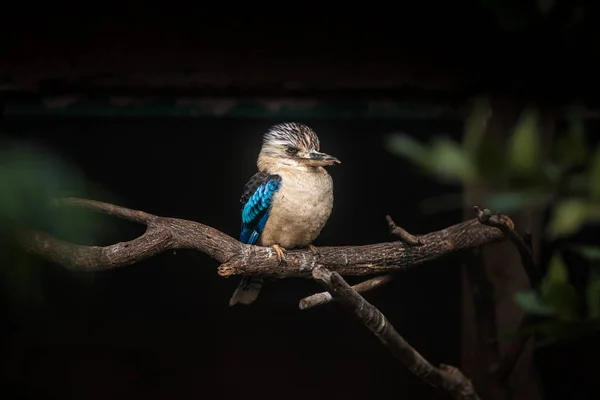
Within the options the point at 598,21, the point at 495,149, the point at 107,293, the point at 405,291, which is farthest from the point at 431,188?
the point at 495,149

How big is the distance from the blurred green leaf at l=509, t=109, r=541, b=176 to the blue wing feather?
1.44 metres

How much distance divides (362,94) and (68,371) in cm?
120

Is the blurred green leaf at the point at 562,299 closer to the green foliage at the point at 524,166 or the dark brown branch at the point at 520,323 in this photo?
the green foliage at the point at 524,166

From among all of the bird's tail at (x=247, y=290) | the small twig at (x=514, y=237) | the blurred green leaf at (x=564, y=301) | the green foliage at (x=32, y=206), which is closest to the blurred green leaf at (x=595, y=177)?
the blurred green leaf at (x=564, y=301)

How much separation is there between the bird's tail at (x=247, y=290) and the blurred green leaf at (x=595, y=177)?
5.09ft

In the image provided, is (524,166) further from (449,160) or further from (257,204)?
(257,204)

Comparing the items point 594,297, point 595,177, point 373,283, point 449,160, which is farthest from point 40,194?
point 373,283

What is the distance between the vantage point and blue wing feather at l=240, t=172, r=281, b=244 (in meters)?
1.89

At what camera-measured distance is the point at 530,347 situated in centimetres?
204

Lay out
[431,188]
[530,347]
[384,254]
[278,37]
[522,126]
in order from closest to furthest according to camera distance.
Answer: [522,126] → [278,37] → [384,254] → [530,347] → [431,188]

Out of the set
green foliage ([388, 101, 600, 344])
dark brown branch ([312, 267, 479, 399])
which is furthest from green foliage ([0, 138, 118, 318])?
dark brown branch ([312, 267, 479, 399])

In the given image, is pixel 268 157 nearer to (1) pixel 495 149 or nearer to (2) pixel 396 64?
(2) pixel 396 64

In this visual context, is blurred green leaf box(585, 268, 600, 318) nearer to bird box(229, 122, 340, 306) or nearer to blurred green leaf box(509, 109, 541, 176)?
blurred green leaf box(509, 109, 541, 176)

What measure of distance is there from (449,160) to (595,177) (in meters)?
0.10
